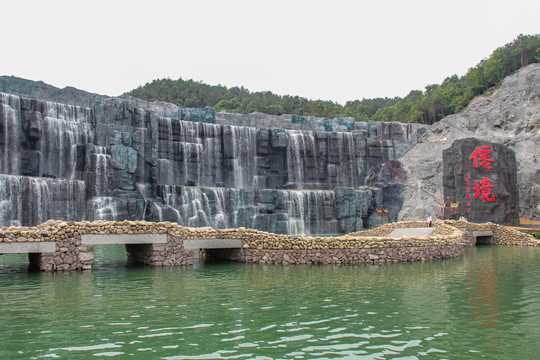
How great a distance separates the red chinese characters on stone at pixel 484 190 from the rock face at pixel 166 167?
1259 cm

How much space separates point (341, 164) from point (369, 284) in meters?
40.9

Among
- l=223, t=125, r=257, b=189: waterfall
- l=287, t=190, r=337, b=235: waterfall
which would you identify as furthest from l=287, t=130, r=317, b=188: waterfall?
l=287, t=190, r=337, b=235: waterfall

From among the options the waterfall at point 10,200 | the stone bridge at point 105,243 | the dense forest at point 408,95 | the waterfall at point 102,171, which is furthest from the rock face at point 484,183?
the dense forest at point 408,95

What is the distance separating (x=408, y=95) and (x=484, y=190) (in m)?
73.8

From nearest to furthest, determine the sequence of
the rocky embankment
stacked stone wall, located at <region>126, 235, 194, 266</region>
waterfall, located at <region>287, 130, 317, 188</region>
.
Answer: the rocky embankment
stacked stone wall, located at <region>126, 235, 194, 266</region>
waterfall, located at <region>287, 130, 317, 188</region>

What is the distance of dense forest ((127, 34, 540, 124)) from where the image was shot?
71188mm

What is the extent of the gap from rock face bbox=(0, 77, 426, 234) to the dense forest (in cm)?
2370

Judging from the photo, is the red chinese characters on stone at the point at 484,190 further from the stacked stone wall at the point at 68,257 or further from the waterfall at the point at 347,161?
the stacked stone wall at the point at 68,257

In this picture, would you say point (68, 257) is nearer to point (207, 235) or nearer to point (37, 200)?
point (207, 235)

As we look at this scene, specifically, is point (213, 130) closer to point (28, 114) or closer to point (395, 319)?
point (28, 114)

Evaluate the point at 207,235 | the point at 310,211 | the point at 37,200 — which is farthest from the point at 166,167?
the point at 207,235

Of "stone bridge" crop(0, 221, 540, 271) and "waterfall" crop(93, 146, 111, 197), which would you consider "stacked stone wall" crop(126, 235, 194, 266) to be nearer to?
"stone bridge" crop(0, 221, 540, 271)

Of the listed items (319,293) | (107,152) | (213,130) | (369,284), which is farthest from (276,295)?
(213,130)

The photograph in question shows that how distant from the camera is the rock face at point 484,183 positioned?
3628 centimetres
